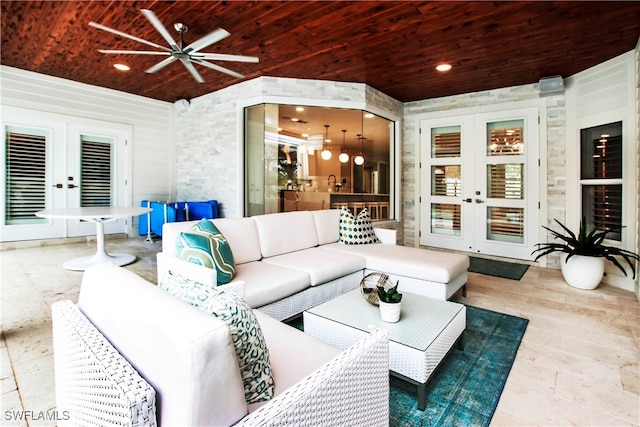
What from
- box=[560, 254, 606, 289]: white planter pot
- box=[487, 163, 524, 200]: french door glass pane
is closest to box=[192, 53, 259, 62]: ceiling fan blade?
box=[487, 163, 524, 200]: french door glass pane

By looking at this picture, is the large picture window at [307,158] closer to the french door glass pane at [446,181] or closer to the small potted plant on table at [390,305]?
the french door glass pane at [446,181]

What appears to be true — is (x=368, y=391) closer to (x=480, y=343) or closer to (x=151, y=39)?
(x=480, y=343)

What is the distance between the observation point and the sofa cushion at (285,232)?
3.07 metres

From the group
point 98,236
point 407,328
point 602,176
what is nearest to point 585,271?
point 602,176

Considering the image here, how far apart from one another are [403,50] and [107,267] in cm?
378

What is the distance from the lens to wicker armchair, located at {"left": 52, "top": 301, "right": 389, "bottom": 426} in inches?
29.8

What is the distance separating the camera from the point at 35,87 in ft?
17.0

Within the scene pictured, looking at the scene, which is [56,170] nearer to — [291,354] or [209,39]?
[209,39]

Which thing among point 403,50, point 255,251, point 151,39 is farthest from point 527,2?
point 151,39

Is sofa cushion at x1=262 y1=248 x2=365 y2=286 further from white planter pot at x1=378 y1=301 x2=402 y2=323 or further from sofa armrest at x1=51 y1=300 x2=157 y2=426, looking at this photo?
sofa armrest at x1=51 y1=300 x2=157 y2=426

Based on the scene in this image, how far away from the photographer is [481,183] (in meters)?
5.21

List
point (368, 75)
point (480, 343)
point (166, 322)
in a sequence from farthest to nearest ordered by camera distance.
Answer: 1. point (368, 75)
2. point (480, 343)
3. point (166, 322)

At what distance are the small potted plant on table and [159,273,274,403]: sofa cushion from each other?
102 centimetres

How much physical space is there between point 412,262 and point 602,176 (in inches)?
119
